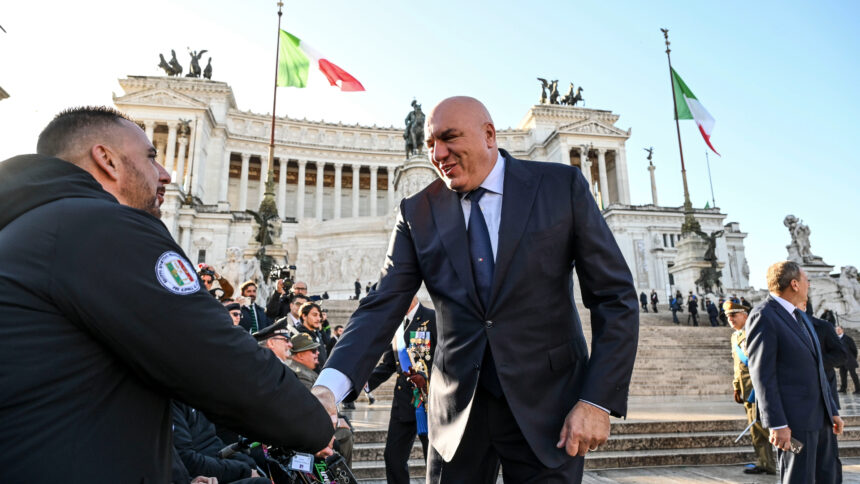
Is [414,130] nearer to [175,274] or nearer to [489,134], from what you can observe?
[489,134]

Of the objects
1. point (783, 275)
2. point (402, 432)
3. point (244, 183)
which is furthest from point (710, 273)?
point (244, 183)

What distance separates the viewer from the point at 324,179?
62.8 meters

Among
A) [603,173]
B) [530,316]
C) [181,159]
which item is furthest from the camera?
[603,173]

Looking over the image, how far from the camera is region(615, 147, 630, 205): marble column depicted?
58062 mm

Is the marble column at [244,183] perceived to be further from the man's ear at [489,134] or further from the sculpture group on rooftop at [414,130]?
the man's ear at [489,134]

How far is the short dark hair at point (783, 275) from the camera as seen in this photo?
13.0 feet

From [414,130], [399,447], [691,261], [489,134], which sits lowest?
[399,447]

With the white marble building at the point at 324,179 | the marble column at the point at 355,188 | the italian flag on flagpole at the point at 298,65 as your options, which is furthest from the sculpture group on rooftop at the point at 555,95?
the italian flag on flagpole at the point at 298,65

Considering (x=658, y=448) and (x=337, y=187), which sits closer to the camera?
(x=658, y=448)

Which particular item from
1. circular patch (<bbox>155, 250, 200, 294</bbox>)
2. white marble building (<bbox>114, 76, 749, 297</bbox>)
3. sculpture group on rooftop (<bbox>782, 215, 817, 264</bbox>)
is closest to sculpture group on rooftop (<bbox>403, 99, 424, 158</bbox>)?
white marble building (<bbox>114, 76, 749, 297</bbox>)

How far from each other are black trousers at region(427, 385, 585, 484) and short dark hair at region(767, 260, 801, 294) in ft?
9.14

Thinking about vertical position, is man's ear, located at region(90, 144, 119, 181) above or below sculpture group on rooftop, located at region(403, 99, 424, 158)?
below

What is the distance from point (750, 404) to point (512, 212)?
531 centimetres

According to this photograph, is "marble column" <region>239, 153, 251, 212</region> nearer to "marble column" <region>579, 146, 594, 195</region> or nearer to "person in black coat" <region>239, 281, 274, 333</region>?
"marble column" <region>579, 146, 594, 195</region>
